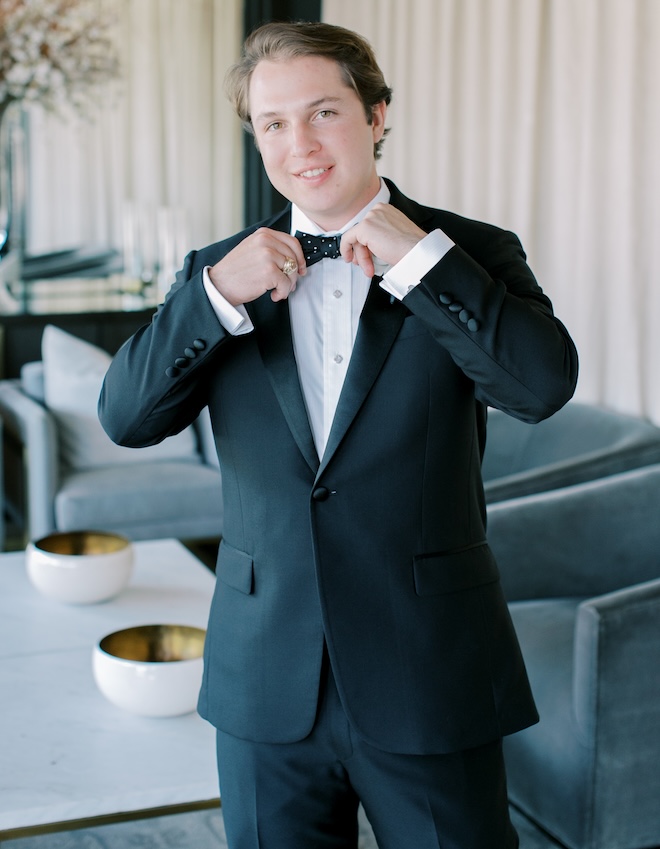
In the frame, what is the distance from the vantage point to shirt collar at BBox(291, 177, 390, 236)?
1.42 m

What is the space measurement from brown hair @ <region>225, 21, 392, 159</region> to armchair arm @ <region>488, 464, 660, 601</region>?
1.60m

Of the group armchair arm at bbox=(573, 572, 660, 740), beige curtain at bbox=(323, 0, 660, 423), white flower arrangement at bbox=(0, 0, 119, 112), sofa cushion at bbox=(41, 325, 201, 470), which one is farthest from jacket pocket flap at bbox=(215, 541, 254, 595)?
white flower arrangement at bbox=(0, 0, 119, 112)

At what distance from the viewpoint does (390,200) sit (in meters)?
1.45

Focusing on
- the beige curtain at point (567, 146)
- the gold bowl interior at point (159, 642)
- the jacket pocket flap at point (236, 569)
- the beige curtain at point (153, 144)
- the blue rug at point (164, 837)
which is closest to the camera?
the jacket pocket flap at point (236, 569)

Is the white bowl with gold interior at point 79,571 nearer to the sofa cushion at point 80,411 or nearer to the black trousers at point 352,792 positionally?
the black trousers at point 352,792

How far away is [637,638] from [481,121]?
2.45 meters

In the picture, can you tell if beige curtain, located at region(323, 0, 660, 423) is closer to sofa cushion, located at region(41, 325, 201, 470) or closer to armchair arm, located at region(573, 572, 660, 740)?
armchair arm, located at region(573, 572, 660, 740)

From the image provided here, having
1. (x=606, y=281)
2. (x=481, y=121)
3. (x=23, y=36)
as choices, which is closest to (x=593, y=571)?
(x=606, y=281)

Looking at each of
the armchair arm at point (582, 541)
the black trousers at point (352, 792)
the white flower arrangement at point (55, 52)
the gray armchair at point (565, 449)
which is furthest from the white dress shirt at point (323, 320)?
the white flower arrangement at point (55, 52)

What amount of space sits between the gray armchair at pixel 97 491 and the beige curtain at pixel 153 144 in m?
1.75

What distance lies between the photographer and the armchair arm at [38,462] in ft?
12.5

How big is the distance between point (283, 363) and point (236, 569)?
0.88 ft

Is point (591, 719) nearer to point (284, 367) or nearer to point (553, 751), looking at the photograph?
point (553, 751)

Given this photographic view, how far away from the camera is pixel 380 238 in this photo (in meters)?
1.29
